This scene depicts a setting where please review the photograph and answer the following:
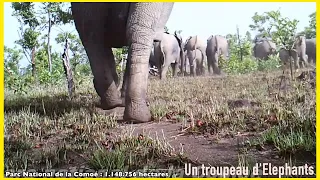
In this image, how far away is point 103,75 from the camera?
3.79 m

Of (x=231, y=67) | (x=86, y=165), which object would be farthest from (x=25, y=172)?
(x=231, y=67)

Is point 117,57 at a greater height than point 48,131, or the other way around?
point 117,57

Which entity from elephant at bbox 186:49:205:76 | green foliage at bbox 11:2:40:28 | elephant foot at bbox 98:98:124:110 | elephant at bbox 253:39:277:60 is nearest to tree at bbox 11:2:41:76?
green foliage at bbox 11:2:40:28

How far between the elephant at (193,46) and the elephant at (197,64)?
0.08m

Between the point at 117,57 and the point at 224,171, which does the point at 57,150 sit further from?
the point at 117,57

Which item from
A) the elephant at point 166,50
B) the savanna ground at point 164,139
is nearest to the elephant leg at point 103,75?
the savanna ground at point 164,139

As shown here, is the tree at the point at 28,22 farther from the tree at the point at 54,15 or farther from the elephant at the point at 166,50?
the elephant at the point at 166,50

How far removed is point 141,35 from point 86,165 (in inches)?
58.5

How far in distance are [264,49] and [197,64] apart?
390cm

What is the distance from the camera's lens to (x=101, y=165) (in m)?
1.96

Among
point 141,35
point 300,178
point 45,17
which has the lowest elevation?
point 300,178

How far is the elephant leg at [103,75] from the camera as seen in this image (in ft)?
12.4

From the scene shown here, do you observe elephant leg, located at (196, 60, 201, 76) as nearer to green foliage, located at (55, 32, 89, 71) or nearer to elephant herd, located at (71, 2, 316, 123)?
green foliage, located at (55, 32, 89, 71)

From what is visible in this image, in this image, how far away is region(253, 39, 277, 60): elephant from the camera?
57.2ft
